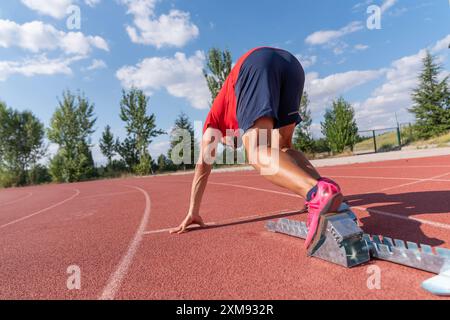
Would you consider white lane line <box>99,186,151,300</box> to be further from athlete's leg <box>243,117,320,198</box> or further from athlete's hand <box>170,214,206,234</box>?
athlete's leg <box>243,117,320,198</box>

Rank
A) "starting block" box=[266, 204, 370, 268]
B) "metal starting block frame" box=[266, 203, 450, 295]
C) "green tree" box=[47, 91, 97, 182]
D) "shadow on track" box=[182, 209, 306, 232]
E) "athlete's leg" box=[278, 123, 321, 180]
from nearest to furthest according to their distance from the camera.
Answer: "metal starting block frame" box=[266, 203, 450, 295], "starting block" box=[266, 204, 370, 268], "athlete's leg" box=[278, 123, 321, 180], "shadow on track" box=[182, 209, 306, 232], "green tree" box=[47, 91, 97, 182]

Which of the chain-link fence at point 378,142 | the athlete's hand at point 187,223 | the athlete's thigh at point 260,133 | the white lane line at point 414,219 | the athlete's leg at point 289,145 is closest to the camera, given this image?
the athlete's thigh at point 260,133

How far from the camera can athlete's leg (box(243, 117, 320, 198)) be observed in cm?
169

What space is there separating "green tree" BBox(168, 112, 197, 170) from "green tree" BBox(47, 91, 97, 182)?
10126 millimetres

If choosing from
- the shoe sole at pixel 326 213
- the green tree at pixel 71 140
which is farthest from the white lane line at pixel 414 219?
the green tree at pixel 71 140

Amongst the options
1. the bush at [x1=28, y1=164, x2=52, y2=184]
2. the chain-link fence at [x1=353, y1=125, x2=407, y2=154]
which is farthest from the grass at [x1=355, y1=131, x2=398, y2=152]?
the bush at [x1=28, y1=164, x2=52, y2=184]

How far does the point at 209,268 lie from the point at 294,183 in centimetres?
77

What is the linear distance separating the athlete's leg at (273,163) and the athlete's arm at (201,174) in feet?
2.61

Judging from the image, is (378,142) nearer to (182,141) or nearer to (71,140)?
(182,141)

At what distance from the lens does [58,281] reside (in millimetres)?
1793

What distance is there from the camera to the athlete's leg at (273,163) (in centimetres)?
169

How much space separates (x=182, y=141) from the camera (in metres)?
28.7

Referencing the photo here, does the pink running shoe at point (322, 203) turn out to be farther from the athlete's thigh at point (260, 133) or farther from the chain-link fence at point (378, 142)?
the chain-link fence at point (378, 142)
